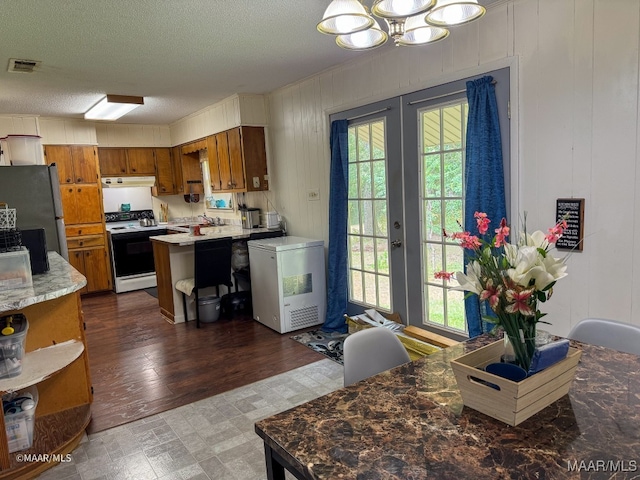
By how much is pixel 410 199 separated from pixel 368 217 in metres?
0.57

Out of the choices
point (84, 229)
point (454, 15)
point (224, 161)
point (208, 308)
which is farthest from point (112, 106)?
point (454, 15)

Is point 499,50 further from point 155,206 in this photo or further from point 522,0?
point 155,206

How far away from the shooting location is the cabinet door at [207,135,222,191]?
5594 mm

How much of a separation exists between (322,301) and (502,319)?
3339 millimetres

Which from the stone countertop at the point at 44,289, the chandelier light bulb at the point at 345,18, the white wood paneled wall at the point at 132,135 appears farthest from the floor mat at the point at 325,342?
the white wood paneled wall at the point at 132,135

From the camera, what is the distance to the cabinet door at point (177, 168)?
691cm

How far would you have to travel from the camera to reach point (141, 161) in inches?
267

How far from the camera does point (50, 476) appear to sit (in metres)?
2.21

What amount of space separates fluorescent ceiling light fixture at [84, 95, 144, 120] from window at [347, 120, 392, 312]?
103 inches

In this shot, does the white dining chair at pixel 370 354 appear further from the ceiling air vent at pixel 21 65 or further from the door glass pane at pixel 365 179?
the ceiling air vent at pixel 21 65

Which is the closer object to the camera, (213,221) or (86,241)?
(86,241)

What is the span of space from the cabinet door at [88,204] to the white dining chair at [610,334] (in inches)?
241

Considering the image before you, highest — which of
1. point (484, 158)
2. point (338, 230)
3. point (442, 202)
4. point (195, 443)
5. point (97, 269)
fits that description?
point (484, 158)

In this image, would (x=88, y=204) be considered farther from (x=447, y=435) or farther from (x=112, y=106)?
(x=447, y=435)
